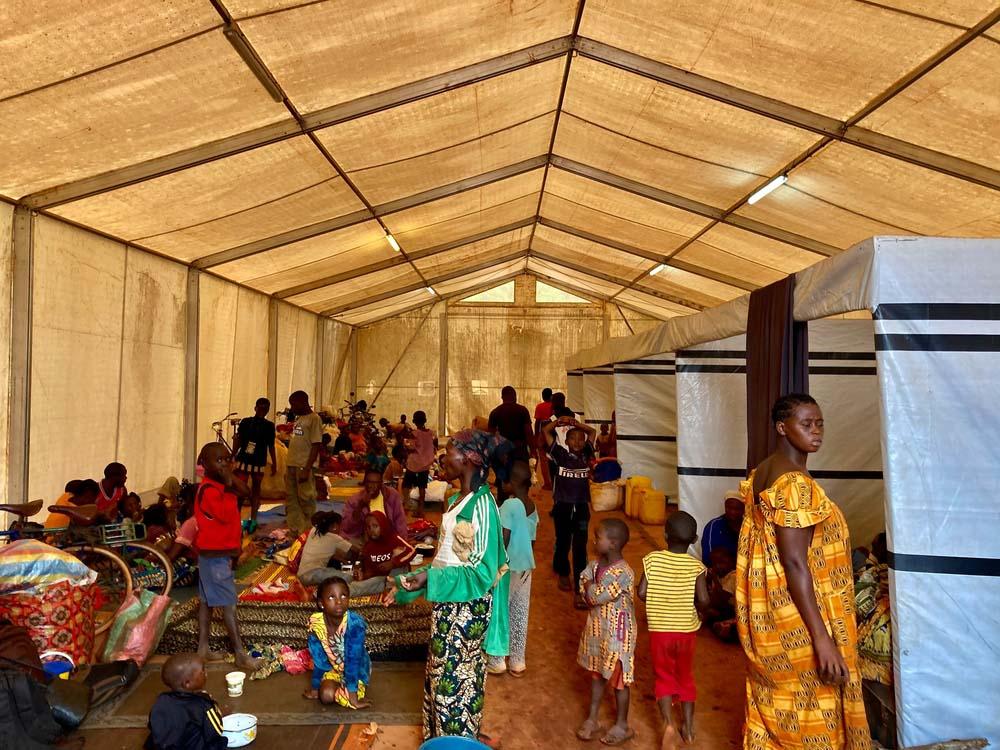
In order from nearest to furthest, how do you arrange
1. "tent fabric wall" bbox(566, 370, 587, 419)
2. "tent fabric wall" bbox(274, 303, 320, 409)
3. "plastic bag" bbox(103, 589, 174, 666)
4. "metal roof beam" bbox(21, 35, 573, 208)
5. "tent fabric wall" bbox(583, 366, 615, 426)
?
"plastic bag" bbox(103, 589, 174, 666)
"metal roof beam" bbox(21, 35, 573, 208)
"tent fabric wall" bbox(274, 303, 320, 409)
"tent fabric wall" bbox(583, 366, 615, 426)
"tent fabric wall" bbox(566, 370, 587, 419)

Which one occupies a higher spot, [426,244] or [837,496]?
[426,244]

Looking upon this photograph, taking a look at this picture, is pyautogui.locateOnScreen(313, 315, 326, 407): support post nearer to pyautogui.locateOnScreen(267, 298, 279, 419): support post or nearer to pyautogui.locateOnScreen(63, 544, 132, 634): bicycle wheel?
pyautogui.locateOnScreen(267, 298, 279, 419): support post

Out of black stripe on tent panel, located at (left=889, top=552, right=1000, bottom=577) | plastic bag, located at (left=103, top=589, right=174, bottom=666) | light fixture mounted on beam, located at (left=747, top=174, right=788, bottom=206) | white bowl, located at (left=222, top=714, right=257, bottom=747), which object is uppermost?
light fixture mounted on beam, located at (left=747, top=174, right=788, bottom=206)

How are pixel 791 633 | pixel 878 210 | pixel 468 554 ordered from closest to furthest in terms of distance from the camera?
pixel 791 633 → pixel 468 554 → pixel 878 210

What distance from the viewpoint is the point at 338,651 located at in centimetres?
391

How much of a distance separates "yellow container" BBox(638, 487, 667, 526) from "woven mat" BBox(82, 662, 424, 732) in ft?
16.7

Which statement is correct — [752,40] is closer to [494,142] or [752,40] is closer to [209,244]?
[494,142]

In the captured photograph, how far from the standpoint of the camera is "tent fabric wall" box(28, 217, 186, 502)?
638 cm

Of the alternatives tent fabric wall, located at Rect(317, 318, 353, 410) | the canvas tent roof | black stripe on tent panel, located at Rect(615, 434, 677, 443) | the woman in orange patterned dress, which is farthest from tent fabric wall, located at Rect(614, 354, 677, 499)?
tent fabric wall, located at Rect(317, 318, 353, 410)

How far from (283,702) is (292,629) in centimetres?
83

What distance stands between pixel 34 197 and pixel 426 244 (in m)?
7.15

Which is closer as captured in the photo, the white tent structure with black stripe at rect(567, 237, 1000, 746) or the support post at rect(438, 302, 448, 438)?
the white tent structure with black stripe at rect(567, 237, 1000, 746)

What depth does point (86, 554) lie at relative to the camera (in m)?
5.14

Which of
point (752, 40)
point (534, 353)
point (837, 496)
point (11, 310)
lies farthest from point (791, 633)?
point (534, 353)
